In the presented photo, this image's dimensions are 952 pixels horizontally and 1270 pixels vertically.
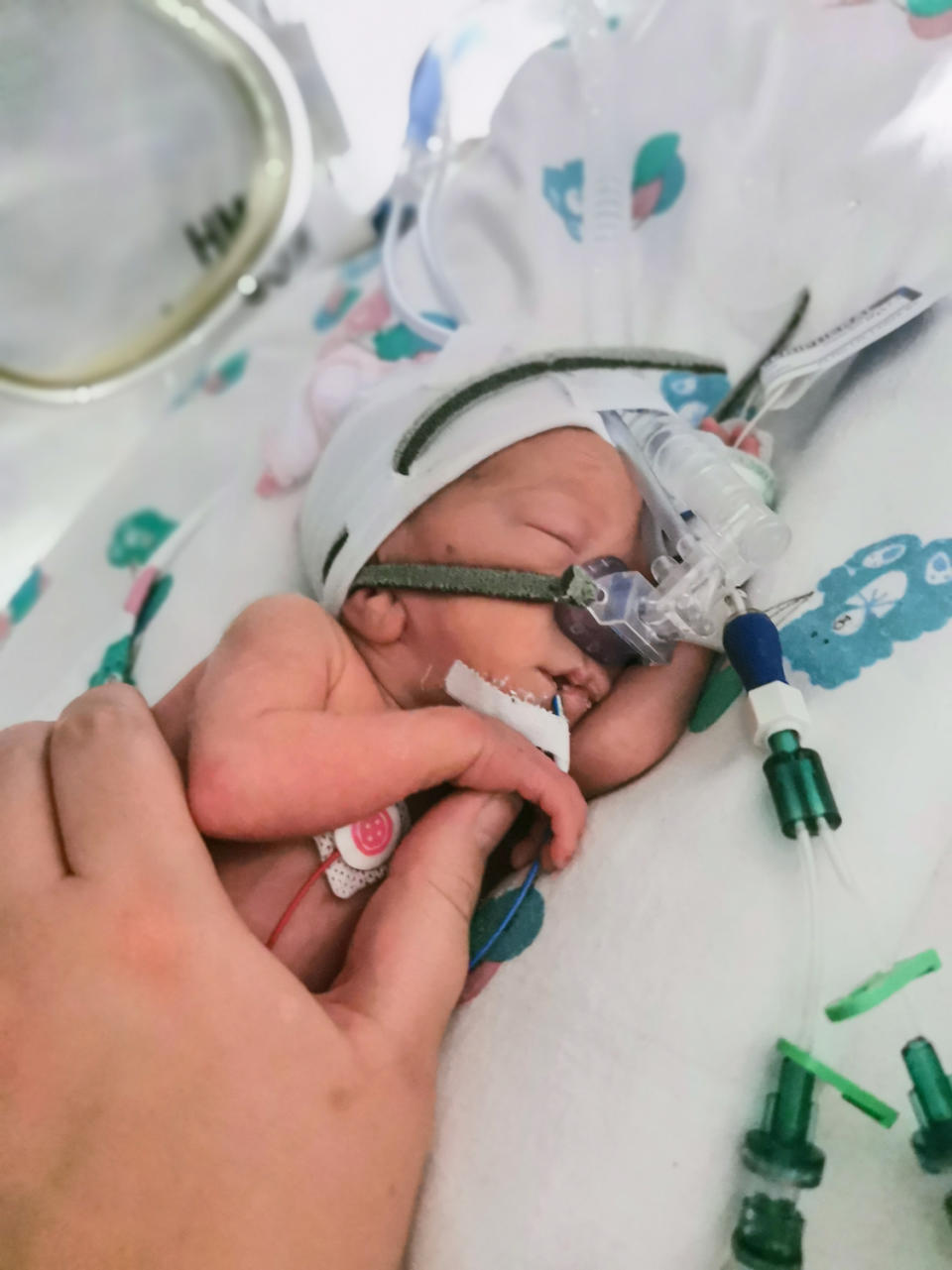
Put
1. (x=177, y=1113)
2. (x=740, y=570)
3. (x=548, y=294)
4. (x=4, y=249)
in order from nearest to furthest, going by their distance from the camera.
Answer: (x=177, y=1113) → (x=740, y=570) → (x=548, y=294) → (x=4, y=249)

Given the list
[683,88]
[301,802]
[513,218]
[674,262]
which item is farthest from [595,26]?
[301,802]

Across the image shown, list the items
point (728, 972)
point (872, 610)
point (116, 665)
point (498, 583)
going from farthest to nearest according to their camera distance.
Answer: point (116, 665), point (498, 583), point (872, 610), point (728, 972)

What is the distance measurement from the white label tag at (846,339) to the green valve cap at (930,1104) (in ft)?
2.48

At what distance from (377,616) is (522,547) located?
0.18 meters

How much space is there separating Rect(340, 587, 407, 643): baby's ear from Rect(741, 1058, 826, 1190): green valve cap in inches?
23.1

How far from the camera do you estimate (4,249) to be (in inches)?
71.0

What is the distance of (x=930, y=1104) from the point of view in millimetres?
674

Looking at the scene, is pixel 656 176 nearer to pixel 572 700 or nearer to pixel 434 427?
pixel 434 427

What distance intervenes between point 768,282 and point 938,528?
0.63 m

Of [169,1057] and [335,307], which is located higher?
[335,307]

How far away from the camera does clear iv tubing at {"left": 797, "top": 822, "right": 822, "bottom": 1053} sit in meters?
0.75

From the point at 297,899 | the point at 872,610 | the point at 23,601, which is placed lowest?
the point at 23,601

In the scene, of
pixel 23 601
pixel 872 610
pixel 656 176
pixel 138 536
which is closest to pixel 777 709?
pixel 872 610

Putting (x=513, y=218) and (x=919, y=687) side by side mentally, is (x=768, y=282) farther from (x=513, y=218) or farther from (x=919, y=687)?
(x=919, y=687)
